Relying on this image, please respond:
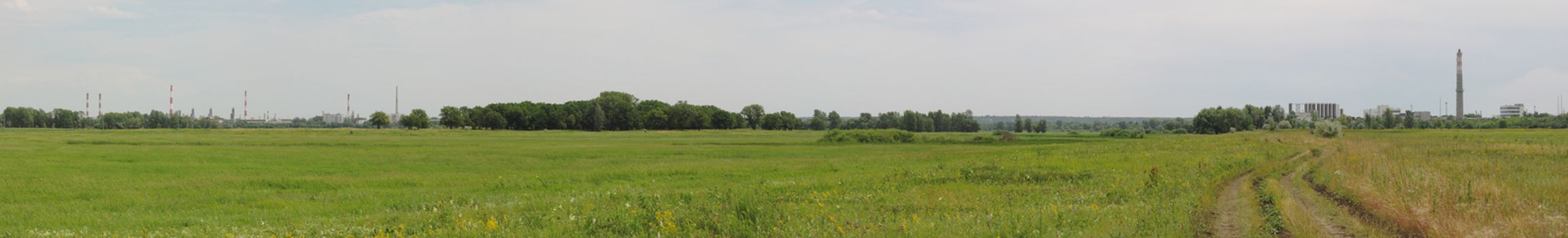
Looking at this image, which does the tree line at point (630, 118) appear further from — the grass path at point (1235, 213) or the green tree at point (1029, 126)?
the grass path at point (1235, 213)

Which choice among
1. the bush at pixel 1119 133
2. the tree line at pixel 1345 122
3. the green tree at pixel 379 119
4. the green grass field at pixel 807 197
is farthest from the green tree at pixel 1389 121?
the green tree at pixel 379 119

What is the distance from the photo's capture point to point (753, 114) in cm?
17800

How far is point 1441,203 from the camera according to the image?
12695mm

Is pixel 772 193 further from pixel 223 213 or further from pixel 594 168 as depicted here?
pixel 594 168

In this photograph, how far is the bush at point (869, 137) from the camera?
264ft

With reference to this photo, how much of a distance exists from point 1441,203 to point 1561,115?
535 ft

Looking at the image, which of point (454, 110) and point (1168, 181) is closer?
point (1168, 181)

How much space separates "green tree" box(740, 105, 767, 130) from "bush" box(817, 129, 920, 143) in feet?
291

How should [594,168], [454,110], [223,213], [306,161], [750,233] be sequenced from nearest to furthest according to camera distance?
[750,233]
[223,213]
[594,168]
[306,161]
[454,110]

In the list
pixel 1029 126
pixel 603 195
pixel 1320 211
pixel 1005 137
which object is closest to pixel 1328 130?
pixel 1005 137

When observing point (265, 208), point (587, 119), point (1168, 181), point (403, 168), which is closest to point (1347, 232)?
point (1168, 181)

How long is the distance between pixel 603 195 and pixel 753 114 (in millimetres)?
158714

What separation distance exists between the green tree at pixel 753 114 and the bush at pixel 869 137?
3498 inches

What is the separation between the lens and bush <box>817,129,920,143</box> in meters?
80.4
